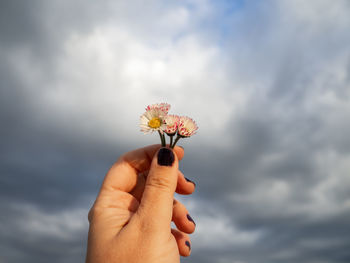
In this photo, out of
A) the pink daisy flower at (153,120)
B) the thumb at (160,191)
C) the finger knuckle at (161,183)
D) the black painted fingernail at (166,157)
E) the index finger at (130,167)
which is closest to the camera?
the thumb at (160,191)

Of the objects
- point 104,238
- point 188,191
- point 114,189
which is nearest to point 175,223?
point 188,191

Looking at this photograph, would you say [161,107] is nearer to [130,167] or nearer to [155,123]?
[155,123]

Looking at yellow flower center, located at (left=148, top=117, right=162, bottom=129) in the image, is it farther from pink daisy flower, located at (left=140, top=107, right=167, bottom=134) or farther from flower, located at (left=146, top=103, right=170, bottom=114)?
flower, located at (left=146, top=103, right=170, bottom=114)

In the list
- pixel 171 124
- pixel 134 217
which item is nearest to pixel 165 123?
pixel 171 124

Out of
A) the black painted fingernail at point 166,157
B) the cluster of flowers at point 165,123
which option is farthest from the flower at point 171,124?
the black painted fingernail at point 166,157

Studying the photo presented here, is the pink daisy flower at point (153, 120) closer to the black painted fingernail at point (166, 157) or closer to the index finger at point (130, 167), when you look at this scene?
Result: the black painted fingernail at point (166, 157)

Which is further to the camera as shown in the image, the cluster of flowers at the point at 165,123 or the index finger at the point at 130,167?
the index finger at the point at 130,167

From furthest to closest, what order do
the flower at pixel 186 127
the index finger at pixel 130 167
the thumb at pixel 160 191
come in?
the index finger at pixel 130 167 → the flower at pixel 186 127 → the thumb at pixel 160 191
